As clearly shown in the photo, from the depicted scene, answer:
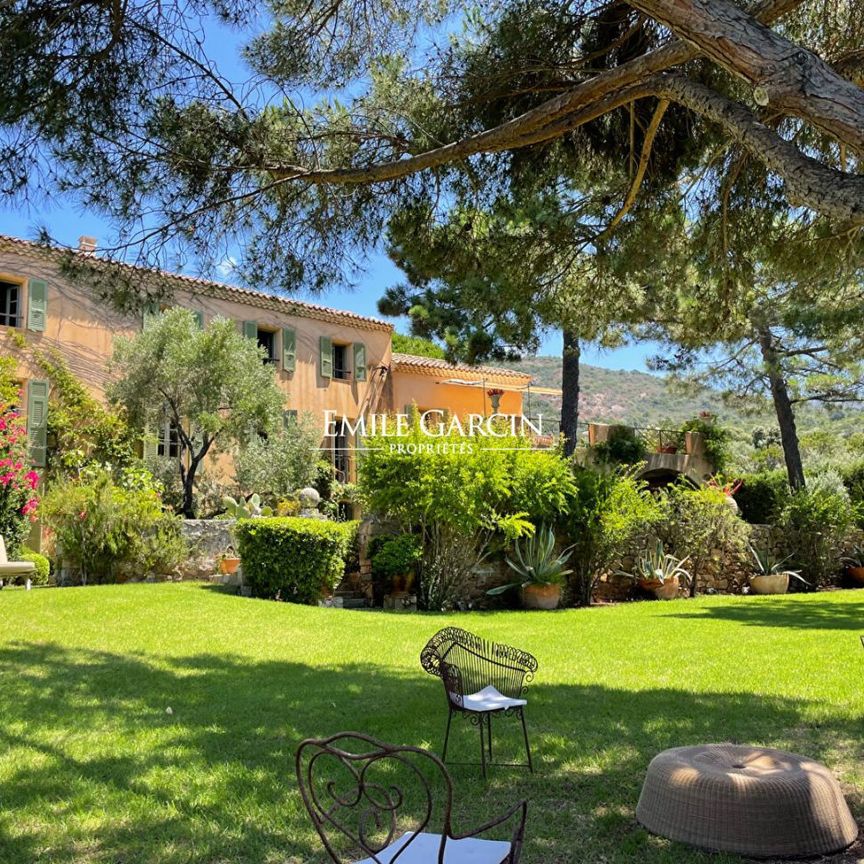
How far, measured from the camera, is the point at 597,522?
47.0 ft

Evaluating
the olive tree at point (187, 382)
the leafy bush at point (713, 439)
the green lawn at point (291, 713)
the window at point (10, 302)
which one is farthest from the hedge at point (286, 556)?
the leafy bush at point (713, 439)

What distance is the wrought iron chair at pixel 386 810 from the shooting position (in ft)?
7.11

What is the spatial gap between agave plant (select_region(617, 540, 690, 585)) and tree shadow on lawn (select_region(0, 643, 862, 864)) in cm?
874

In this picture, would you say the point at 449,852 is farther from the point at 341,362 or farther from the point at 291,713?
the point at 341,362

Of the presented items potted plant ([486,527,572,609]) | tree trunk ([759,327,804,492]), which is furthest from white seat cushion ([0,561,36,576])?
tree trunk ([759,327,804,492])

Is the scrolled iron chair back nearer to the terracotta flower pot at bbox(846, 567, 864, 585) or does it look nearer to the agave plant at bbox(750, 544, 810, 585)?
the agave plant at bbox(750, 544, 810, 585)

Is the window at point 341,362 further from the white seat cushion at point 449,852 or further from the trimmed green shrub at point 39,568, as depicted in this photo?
the white seat cushion at point 449,852

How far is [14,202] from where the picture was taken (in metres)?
5.50

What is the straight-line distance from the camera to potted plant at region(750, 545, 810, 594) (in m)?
16.5

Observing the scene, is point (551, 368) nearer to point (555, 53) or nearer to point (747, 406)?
point (747, 406)

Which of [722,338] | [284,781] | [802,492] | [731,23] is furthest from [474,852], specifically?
[802,492]

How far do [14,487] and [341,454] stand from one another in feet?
34.3

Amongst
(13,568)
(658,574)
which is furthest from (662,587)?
(13,568)

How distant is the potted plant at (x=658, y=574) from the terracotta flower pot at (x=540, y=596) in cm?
212
